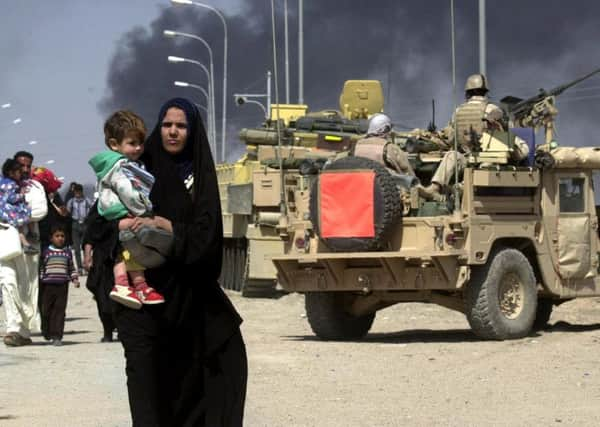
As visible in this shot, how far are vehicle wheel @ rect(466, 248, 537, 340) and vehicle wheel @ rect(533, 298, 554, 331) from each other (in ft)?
3.81

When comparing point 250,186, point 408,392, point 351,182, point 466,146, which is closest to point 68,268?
point 351,182

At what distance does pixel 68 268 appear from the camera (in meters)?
16.5

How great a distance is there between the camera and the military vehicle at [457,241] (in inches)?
600

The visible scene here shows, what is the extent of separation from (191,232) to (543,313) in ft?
36.9

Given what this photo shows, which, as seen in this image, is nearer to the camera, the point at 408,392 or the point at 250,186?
the point at 408,392

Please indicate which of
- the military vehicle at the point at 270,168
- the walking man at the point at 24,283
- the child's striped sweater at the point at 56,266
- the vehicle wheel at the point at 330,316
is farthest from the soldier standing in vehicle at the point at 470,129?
the walking man at the point at 24,283

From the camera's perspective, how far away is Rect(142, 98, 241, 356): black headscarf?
636cm

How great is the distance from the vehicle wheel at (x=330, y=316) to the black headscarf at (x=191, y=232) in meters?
9.99

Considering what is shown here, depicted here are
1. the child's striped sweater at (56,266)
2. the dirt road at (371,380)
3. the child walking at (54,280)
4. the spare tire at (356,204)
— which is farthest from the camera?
the child's striped sweater at (56,266)

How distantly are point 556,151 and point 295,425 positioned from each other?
7.60 meters

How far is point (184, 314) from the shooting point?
6359mm

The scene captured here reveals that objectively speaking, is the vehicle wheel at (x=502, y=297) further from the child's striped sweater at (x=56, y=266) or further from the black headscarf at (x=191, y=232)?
the black headscarf at (x=191, y=232)

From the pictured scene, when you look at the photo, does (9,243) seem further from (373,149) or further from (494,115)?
(494,115)

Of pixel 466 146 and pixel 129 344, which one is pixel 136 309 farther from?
pixel 466 146
